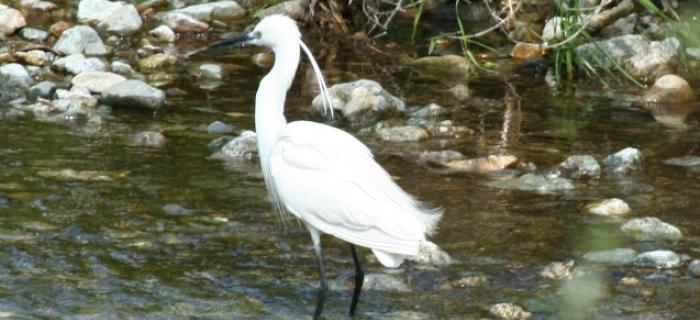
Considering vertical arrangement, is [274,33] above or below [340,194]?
above

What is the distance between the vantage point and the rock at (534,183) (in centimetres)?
711

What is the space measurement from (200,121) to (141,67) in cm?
186

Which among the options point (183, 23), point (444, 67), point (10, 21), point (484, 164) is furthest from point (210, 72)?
point (484, 164)

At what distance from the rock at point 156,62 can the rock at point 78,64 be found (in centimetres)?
44

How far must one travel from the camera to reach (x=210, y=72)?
1007 cm

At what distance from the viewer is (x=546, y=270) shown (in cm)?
566

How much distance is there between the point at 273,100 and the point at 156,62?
4.96 meters

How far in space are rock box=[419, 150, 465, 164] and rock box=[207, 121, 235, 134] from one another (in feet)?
4.42

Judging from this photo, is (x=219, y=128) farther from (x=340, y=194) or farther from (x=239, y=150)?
(x=340, y=194)

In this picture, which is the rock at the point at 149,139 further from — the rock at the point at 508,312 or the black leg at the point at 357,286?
the rock at the point at 508,312

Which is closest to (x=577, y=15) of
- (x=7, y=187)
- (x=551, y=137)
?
(x=551, y=137)

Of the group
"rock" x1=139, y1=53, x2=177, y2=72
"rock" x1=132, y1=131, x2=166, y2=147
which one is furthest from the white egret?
"rock" x1=139, y1=53, x2=177, y2=72

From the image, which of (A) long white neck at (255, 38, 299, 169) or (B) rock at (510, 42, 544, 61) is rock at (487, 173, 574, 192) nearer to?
(A) long white neck at (255, 38, 299, 169)

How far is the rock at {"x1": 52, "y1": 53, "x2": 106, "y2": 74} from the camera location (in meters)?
9.71
